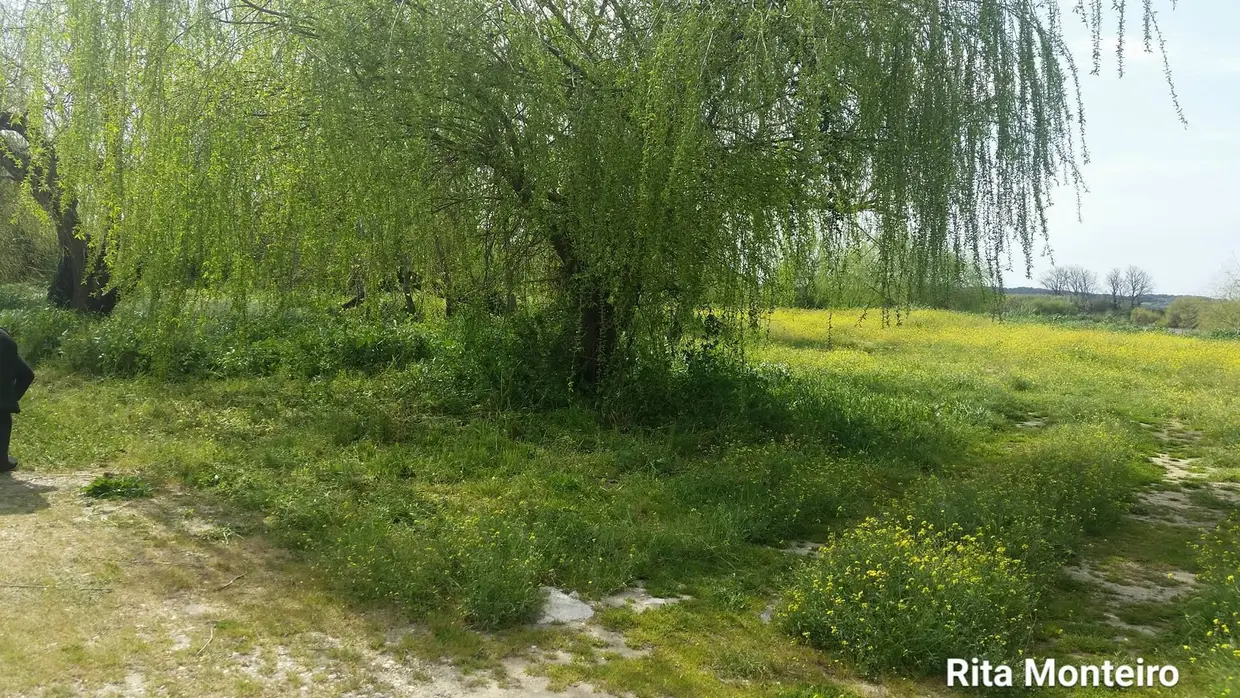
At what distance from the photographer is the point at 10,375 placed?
656cm

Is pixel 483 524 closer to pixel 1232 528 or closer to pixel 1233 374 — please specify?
pixel 1232 528

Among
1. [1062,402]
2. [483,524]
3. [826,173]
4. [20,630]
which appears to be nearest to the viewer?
[20,630]

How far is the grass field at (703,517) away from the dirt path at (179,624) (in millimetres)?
42

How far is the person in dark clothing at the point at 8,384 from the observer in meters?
6.47

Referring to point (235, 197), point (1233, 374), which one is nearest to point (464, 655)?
point (235, 197)

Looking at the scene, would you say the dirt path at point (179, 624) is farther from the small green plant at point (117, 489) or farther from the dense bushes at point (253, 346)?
the dense bushes at point (253, 346)

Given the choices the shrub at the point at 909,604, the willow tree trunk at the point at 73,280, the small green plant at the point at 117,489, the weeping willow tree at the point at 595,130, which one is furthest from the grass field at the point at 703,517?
the willow tree trunk at the point at 73,280

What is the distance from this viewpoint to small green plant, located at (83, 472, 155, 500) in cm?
611

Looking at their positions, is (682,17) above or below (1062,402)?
above

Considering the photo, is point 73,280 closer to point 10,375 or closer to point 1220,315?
→ point 10,375

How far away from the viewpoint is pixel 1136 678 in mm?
4027

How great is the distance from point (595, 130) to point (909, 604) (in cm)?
456

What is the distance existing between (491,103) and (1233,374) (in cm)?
1581

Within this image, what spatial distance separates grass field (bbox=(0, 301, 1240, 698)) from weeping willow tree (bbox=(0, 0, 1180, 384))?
1613 mm
